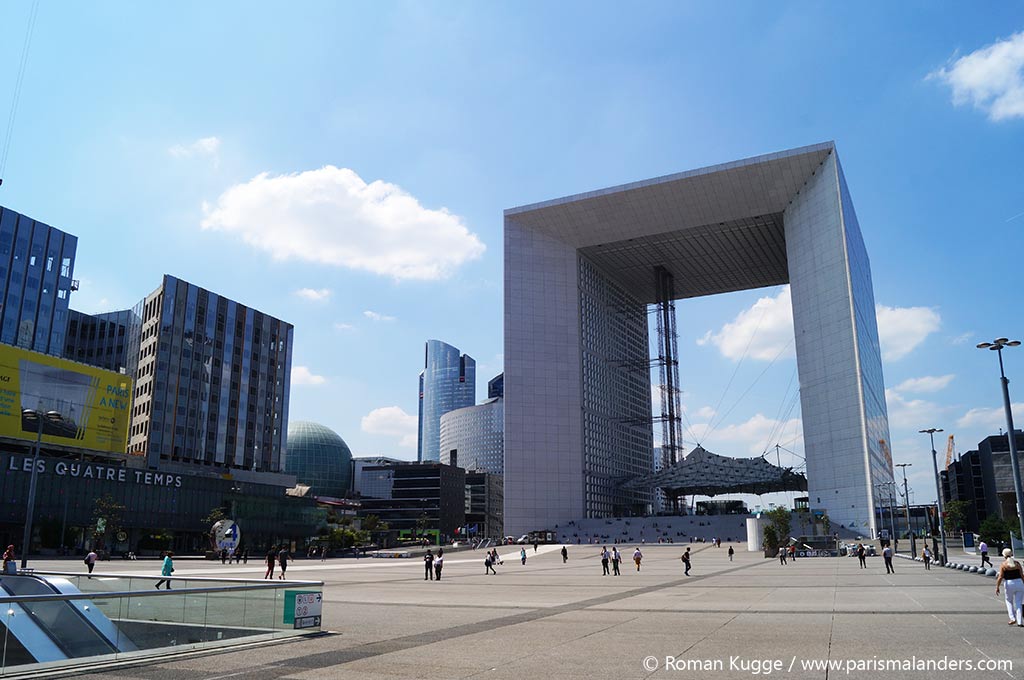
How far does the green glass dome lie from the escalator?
6670 inches

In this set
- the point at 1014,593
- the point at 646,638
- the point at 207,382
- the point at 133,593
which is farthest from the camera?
the point at 207,382

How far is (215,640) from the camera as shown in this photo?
1633 cm

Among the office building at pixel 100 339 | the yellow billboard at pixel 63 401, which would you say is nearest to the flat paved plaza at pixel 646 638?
the yellow billboard at pixel 63 401

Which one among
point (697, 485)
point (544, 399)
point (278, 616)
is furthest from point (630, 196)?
point (278, 616)

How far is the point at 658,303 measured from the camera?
454ft

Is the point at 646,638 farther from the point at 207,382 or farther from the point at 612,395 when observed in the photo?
the point at 612,395

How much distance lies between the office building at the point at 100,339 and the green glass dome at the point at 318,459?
182 ft

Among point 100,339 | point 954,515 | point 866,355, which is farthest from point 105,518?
point 954,515

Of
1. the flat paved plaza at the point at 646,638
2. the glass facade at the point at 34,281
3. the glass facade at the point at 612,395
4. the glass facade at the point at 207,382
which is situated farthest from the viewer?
the glass facade at the point at 612,395

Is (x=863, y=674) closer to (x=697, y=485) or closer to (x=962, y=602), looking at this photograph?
(x=962, y=602)

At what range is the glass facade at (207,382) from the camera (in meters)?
115

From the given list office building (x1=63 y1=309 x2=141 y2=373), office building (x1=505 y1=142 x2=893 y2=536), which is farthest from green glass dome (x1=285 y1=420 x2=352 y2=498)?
office building (x1=505 y1=142 x2=893 y2=536)

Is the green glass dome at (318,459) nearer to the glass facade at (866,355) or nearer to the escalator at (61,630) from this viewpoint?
the glass facade at (866,355)

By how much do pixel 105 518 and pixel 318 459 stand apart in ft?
340
